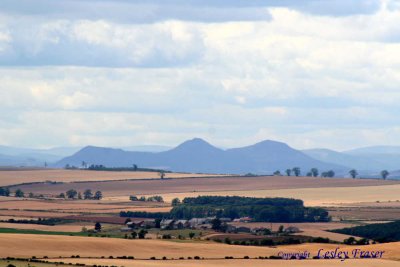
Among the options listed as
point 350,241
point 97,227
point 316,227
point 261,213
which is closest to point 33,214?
point 97,227

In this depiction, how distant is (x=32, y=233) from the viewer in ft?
462

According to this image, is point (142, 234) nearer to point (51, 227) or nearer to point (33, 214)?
point (51, 227)

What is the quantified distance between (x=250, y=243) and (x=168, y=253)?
2012 cm

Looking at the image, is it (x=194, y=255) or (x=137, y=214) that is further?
(x=137, y=214)

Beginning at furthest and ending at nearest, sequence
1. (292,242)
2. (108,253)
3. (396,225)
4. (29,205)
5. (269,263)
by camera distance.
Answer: (29,205) → (396,225) → (292,242) → (108,253) → (269,263)

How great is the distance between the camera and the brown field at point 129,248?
4562 inches

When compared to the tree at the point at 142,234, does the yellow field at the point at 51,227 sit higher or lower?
higher

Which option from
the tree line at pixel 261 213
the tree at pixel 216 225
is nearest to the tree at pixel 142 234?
the tree at pixel 216 225

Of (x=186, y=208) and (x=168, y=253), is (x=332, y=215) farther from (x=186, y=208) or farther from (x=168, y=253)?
(x=168, y=253)

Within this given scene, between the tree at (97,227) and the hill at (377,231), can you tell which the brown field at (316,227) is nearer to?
the hill at (377,231)

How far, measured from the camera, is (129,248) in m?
121

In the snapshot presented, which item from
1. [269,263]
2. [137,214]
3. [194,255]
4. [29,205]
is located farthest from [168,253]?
[29,205]

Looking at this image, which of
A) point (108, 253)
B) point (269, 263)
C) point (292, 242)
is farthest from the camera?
point (292, 242)

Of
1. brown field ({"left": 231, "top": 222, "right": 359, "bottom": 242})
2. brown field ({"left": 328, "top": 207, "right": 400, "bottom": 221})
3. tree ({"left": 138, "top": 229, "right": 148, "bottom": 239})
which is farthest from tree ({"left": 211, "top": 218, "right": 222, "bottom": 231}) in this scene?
brown field ({"left": 328, "top": 207, "right": 400, "bottom": 221})
